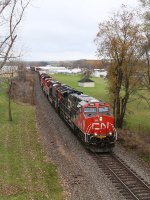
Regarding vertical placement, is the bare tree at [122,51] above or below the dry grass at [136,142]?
above

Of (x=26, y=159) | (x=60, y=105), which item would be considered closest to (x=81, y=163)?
(x=26, y=159)

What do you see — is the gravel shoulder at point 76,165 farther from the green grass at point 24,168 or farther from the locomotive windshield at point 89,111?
the locomotive windshield at point 89,111

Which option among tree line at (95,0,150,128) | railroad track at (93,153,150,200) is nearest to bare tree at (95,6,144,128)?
tree line at (95,0,150,128)

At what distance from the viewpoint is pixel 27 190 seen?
18.3 metres

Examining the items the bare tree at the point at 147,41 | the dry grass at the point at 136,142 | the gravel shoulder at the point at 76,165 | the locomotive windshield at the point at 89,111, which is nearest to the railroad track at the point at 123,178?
the gravel shoulder at the point at 76,165

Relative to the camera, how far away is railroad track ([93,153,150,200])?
18.4m

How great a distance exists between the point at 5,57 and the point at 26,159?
816cm

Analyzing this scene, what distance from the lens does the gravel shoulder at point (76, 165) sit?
1861 cm

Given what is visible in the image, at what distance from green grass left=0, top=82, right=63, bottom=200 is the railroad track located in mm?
3223

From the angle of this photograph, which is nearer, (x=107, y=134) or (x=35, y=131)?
(x=107, y=134)

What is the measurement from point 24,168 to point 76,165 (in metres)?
3.39

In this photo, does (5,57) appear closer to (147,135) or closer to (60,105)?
(147,135)

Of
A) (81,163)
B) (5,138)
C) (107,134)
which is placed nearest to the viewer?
(81,163)

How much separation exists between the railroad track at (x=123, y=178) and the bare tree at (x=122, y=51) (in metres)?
13.6
